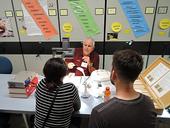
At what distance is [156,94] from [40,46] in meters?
2.15

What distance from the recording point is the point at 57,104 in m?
1.59

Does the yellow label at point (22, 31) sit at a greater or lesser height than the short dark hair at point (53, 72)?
greater

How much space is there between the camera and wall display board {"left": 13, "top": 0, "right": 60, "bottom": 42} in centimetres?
304

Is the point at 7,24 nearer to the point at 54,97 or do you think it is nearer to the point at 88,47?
the point at 88,47

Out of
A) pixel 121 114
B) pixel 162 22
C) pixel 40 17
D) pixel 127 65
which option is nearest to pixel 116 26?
pixel 162 22

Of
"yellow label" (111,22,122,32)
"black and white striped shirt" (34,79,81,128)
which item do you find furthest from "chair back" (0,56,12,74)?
"yellow label" (111,22,122,32)

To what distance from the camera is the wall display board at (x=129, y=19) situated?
2.89 metres

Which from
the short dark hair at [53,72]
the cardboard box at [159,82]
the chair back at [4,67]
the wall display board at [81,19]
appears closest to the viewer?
the short dark hair at [53,72]

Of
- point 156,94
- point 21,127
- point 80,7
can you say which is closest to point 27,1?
point 80,7

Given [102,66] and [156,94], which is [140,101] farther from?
[102,66]

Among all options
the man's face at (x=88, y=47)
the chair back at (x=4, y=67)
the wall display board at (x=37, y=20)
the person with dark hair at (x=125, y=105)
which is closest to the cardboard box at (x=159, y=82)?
the person with dark hair at (x=125, y=105)

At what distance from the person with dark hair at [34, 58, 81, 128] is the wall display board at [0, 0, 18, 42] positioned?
1.94 meters

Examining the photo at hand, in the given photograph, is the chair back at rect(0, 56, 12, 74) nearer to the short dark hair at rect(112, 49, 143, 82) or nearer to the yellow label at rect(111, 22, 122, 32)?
the yellow label at rect(111, 22, 122, 32)

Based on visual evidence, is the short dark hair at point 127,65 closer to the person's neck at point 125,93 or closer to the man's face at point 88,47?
the person's neck at point 125,93
